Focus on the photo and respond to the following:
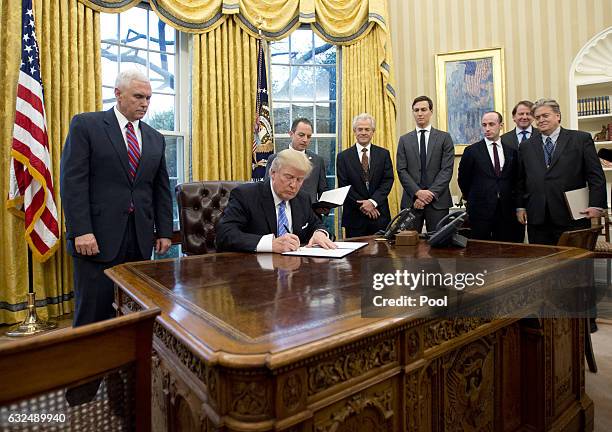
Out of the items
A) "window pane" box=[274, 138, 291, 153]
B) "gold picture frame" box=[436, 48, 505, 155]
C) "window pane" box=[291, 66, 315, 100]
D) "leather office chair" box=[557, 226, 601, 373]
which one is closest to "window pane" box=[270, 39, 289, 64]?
"window pane" box=[291, 66, 315, 100]

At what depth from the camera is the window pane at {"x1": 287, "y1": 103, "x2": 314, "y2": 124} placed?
5766mm

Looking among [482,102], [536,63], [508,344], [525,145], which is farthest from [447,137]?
[508,344]

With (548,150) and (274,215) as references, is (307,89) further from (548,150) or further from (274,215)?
(274,215)

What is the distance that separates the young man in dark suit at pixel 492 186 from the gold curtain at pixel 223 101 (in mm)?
2519

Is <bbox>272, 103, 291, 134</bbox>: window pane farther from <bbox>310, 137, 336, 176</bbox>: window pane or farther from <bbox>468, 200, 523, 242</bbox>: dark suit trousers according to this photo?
<bbox>468, 200, 523, 242</bbox>: dark suit trousers

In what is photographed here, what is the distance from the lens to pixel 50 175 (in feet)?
12.4

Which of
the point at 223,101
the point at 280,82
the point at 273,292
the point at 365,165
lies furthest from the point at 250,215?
the point at 280,82

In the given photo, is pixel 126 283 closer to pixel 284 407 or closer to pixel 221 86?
pixel 284 407

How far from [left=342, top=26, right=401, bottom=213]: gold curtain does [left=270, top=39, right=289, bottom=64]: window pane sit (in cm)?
73

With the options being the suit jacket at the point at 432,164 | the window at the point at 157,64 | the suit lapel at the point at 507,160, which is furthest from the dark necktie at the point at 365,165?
the window at the point at 157,64

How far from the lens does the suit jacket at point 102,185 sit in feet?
7.80

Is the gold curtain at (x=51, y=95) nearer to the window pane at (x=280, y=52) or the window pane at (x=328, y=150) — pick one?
the window pane at (x=280, y=52)

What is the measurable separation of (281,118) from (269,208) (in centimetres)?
347

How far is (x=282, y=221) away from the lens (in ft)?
8.20
